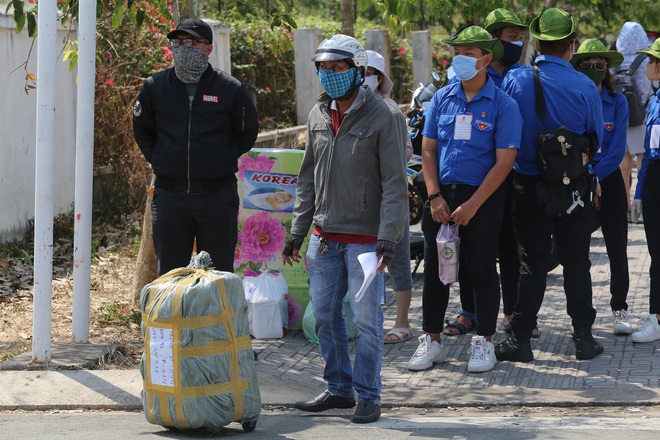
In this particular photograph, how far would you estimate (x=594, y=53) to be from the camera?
7430 mm

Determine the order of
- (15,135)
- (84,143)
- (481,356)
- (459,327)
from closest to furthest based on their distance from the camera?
1. (481,356)
2. (84,143)
3. (459,327)
4. (15,135)

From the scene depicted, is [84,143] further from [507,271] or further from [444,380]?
[507,271]

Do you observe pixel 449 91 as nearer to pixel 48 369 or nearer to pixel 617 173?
pixel 617 173

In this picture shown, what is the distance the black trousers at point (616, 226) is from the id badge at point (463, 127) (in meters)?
1.30

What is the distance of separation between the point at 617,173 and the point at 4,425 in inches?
165

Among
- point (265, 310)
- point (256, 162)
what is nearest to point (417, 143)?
point (256, 162)

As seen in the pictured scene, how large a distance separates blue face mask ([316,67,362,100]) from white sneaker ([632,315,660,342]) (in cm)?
288

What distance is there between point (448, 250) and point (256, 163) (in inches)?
71.2

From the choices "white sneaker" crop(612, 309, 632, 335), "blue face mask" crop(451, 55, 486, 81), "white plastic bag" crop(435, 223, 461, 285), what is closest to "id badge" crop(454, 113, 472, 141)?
"blue face mask" crop(451, 55, 486, 81)

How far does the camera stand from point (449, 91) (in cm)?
689

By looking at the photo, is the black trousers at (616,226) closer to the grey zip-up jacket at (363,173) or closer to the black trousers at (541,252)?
the black trousers at (541,252)

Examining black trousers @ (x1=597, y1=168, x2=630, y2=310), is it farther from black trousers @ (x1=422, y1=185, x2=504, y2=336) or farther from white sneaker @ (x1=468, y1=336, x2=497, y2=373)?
white sneaker @ (x1=468, y1=336, x2=497, y2=373)

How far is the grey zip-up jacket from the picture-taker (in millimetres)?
5738

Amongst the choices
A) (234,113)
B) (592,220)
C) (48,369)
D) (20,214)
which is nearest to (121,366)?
(48,369)
